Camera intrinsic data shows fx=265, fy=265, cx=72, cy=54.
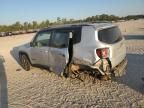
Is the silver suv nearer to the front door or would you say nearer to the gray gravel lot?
the front door

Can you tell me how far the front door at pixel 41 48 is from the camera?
32.0ft

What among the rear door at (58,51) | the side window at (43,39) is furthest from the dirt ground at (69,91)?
the side window at (43,39)

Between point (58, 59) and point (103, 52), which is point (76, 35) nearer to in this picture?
point (58, 59)

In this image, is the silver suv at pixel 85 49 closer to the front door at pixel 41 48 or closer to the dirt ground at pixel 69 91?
the front door at pixel 41 48

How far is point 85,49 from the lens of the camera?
7.98 meters

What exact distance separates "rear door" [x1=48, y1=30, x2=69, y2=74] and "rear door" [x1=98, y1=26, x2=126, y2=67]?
1326 mm

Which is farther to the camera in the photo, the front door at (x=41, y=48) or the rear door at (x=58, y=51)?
the front door at (x=41, y=48)

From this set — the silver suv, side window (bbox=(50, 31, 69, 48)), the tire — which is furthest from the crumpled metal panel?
the tire

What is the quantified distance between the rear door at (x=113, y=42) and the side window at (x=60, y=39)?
1.28 meters

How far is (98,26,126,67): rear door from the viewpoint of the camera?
7794mm

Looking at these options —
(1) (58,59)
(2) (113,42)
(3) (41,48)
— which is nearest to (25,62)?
(3) (41,48)

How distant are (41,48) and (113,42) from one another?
10.4 feet

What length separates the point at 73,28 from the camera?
28.2 feet

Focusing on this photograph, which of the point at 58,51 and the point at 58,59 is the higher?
the point at 58,51
